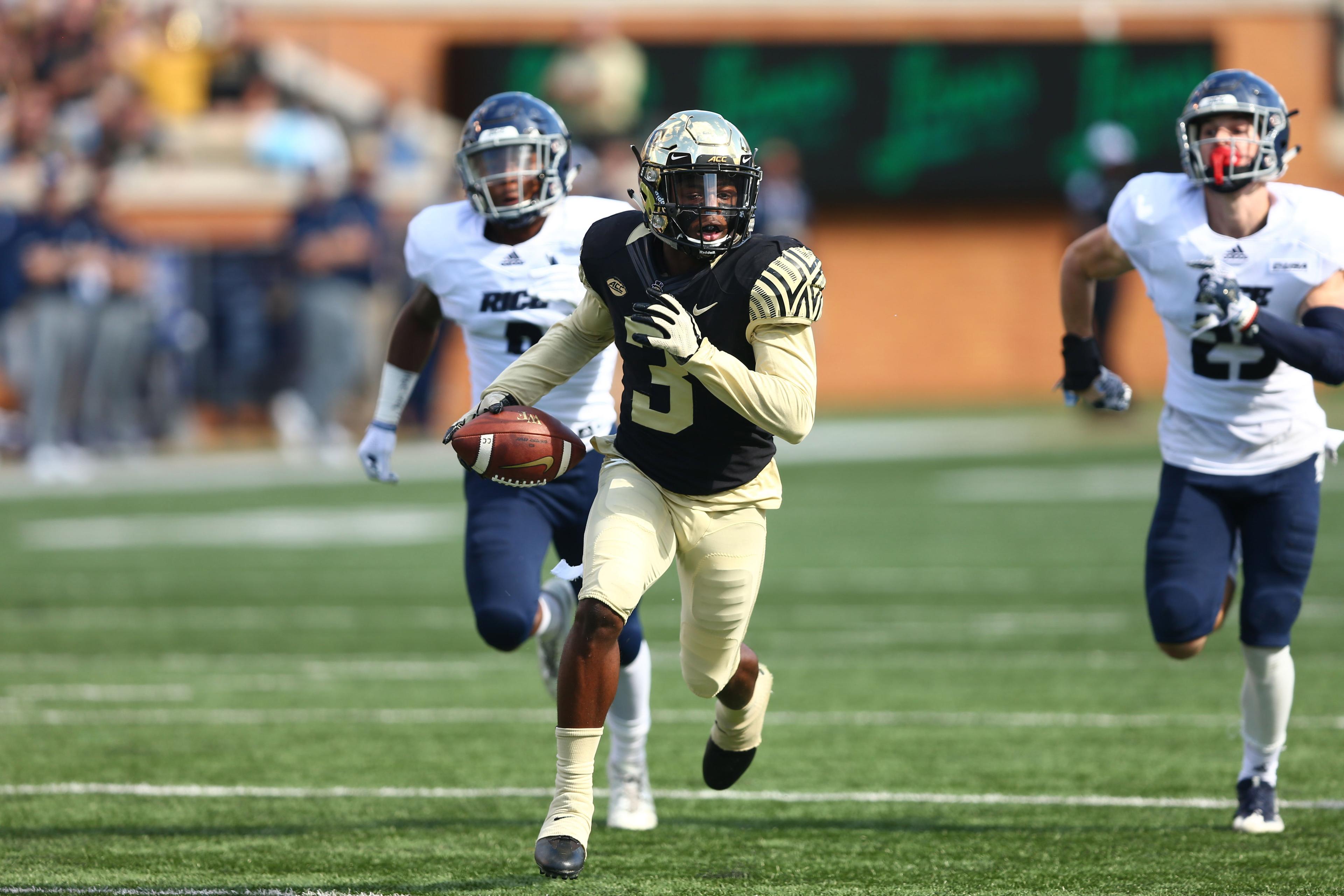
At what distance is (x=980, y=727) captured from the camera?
21.1 ft

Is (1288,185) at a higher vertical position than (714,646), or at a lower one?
higher

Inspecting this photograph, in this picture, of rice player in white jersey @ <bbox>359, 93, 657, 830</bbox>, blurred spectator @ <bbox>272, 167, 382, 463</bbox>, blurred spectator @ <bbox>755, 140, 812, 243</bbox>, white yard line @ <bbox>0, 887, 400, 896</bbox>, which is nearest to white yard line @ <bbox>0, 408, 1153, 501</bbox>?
blurred spectator @ <bbox>272, 167, 382, 463</bbox>

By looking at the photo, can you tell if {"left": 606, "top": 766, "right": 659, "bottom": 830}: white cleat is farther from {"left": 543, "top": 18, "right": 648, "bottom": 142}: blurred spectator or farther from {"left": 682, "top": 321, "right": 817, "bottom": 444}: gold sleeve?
{"left": 543, "top": 18, "right": 648, "bottom": 142}: blurred spectator

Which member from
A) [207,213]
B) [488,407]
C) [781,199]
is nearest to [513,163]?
[488,407]

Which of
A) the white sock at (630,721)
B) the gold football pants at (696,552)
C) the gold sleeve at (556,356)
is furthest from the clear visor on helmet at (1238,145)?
the white sock at (630,721)

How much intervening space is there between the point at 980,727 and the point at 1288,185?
222cm

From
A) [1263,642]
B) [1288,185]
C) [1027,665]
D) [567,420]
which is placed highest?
[1288,185]

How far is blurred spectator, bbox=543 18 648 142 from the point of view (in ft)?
64.2

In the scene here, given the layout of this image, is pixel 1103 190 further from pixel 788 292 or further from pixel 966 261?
pixel 788 292

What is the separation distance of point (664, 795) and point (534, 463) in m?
1.37

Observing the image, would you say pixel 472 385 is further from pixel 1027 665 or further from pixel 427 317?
pixel 1027 665

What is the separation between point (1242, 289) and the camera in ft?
16.3

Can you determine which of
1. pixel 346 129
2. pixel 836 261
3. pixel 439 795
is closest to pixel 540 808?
pixel 439 795

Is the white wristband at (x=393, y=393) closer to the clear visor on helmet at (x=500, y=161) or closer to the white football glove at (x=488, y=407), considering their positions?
the clear visor on helmet at (x=500, y=161)
